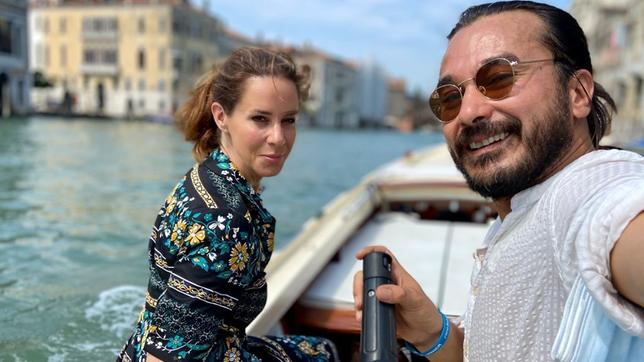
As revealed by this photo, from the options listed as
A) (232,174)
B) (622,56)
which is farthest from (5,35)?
(232,174)

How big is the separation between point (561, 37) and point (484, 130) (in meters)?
0.19

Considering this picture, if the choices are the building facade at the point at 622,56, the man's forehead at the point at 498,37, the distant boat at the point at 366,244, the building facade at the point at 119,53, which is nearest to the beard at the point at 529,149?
the man's forehead at the point at 498,37

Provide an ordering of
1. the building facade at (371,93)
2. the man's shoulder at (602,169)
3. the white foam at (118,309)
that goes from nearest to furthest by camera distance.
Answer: the man's shoulder at (602,169)
the white foam at (118,309)
the building facade at (371,93)

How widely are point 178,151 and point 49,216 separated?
996 centimetres

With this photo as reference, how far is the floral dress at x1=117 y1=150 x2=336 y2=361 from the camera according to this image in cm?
104

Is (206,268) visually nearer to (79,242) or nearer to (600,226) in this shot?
(600,226)

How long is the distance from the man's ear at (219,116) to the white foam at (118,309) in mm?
1145

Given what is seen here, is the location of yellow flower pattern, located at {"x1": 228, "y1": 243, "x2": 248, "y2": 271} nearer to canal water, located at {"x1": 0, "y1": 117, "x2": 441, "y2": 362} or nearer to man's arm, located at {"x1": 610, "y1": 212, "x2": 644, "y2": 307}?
man's arm, located at {"x1": 610, "y1": 212, "x2": 644, "y2": 307}

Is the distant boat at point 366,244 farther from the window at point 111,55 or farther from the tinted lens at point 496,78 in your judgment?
the window at point 111,55

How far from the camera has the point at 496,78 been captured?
91cm

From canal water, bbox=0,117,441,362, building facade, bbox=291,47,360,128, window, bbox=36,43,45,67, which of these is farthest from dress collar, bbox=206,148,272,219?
building facade, bbox=291,47,360,128

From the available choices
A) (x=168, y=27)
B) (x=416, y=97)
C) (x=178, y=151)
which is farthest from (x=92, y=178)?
(x=416, y=97)

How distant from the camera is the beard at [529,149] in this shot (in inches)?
34.5

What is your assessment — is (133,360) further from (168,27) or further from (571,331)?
(168,27)
